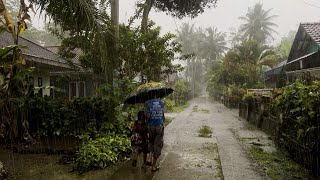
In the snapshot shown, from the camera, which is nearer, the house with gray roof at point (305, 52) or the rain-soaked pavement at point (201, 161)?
the rain-soaked pavement at point (201, 161)

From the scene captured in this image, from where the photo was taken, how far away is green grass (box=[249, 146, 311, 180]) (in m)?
6.28

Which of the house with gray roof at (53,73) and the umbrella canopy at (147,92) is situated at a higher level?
the house with gray roof at (53,73)

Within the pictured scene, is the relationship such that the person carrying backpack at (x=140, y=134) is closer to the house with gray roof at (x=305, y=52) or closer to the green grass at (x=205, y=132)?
the green grass at (x=205, y=132)

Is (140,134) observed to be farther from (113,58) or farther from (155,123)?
(113,58)

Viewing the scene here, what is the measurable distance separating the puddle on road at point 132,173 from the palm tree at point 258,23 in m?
52.8

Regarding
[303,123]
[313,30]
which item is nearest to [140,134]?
[303,123]

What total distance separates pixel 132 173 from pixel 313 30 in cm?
1334

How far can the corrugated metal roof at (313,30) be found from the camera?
14955mm

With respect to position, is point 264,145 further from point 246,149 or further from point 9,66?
point 9,66

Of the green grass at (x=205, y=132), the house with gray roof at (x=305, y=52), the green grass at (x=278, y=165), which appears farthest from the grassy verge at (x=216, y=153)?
the house with gray roof at (x=305, y=52)

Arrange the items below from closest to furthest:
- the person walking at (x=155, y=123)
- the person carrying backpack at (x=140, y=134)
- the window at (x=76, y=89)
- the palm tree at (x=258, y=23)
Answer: the person walking at (x=155, y=123), the person carrying backpack at (x=140, y=134), the window at (x=76, y=89), the palm tree at (x=258, y=23)

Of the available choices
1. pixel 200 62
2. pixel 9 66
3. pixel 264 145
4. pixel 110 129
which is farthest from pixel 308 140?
pixel 200 62

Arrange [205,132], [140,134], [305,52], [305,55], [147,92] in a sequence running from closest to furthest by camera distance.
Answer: [147,92] → [140,134] → [205,132] → [305,55] → [305,52]

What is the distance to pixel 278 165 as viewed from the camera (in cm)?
712
